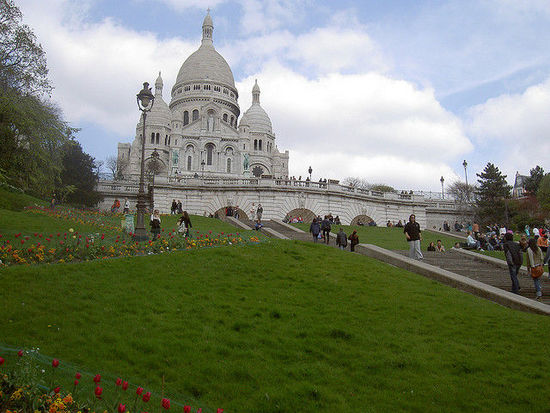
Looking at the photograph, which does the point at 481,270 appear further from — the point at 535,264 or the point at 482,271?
the point at 535,264

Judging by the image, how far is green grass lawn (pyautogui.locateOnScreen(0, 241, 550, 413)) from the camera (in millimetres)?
5512

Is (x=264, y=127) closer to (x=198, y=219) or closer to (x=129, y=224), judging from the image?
(x=198, y=219)

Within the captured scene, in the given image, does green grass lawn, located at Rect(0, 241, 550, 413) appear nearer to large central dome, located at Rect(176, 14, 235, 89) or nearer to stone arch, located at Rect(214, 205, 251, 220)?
stone arch, located at Rect(214, 205, 251, 220)

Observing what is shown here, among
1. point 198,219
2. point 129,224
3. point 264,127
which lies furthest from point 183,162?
point 129,224

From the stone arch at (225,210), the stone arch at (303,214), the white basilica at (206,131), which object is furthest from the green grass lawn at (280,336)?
the white basilica at (206,131)

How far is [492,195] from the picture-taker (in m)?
49.4

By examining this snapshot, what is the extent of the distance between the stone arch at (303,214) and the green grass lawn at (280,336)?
76.3 feet

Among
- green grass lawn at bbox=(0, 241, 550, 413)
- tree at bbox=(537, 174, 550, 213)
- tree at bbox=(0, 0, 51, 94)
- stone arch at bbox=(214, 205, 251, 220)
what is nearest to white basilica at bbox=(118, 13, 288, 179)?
stone arch at bbox=(214, 205, 251, 220)

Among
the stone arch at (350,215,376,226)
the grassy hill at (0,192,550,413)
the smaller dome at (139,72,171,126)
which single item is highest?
the smaller dome at (139,72,171,126)

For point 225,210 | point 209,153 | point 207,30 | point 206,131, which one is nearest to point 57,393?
point 225,210

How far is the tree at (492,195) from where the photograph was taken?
156ft

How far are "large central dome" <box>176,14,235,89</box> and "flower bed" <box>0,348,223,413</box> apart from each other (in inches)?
3403

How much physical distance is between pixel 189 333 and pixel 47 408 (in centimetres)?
305

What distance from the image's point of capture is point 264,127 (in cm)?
8675
